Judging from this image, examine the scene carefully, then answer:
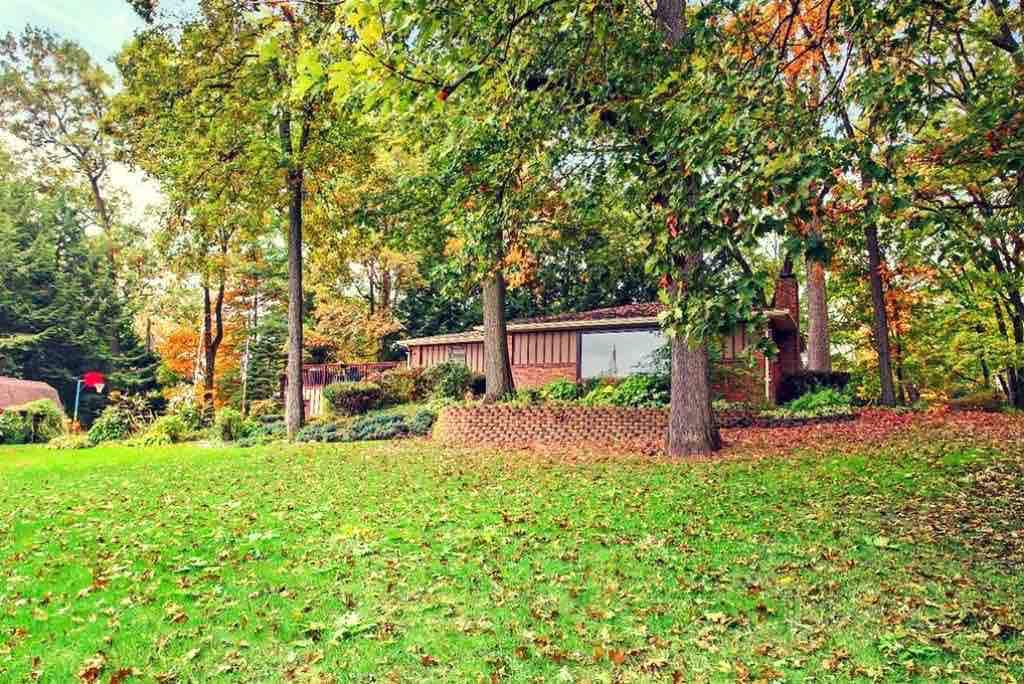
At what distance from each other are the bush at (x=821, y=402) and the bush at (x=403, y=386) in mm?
10009

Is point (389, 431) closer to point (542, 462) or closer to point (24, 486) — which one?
point (542, 462)

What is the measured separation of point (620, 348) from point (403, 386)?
659cm

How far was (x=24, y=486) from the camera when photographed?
8852 millimetres

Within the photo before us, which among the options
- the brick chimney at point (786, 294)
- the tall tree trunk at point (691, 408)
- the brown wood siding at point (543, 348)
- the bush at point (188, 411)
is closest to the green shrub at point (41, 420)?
the bush at point (188, 411)

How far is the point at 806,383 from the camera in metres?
16.9

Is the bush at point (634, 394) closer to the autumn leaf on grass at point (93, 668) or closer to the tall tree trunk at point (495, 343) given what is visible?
the tall tree trunk at point (495, 343)

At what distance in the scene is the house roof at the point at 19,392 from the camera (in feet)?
65.8

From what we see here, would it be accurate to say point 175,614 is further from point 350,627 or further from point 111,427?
point 111,427

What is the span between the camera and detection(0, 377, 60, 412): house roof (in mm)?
Answer: 20041

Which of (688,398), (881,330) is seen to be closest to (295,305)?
(688,398)

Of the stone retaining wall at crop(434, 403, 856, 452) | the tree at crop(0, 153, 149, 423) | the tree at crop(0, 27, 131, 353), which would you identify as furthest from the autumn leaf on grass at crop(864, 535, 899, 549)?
the tree at crop(0, 27, 131, 353)

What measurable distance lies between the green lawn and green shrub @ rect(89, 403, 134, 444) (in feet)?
33.6

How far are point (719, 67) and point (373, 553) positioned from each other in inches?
182

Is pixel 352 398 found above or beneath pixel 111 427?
above
